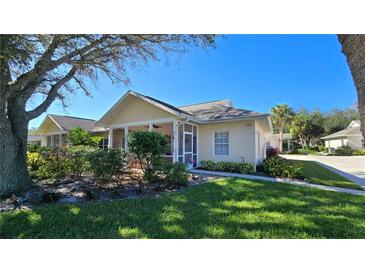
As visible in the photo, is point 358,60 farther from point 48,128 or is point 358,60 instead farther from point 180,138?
point 48,128

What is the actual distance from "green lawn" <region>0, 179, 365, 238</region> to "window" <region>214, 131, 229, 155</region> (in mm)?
6052

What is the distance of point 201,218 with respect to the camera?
4.03 m

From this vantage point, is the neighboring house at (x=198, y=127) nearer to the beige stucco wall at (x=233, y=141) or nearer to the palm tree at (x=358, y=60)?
the beige stucco wall at (x=233, y=141)

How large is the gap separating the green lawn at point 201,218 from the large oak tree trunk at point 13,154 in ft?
7.47

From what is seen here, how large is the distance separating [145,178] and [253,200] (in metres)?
4.07

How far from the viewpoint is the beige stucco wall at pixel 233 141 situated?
11094 mm

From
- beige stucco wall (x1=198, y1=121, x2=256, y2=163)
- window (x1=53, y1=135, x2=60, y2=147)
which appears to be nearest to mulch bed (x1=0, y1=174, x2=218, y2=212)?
beige stucco wall (x1=198, y1=121, x2=256, y2=163)

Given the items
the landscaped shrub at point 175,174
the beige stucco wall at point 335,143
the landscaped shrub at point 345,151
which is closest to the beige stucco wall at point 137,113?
the landscaped shrub at point 175,174

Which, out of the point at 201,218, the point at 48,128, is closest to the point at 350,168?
the point at 201,218

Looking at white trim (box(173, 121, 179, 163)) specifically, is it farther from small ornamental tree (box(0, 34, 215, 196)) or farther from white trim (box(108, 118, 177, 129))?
small ornamental tree (box(0, 34, 215, 196))

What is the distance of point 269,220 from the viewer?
393 centimetres

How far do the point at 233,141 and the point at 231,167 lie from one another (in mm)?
1675

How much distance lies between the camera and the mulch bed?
5293 mm
